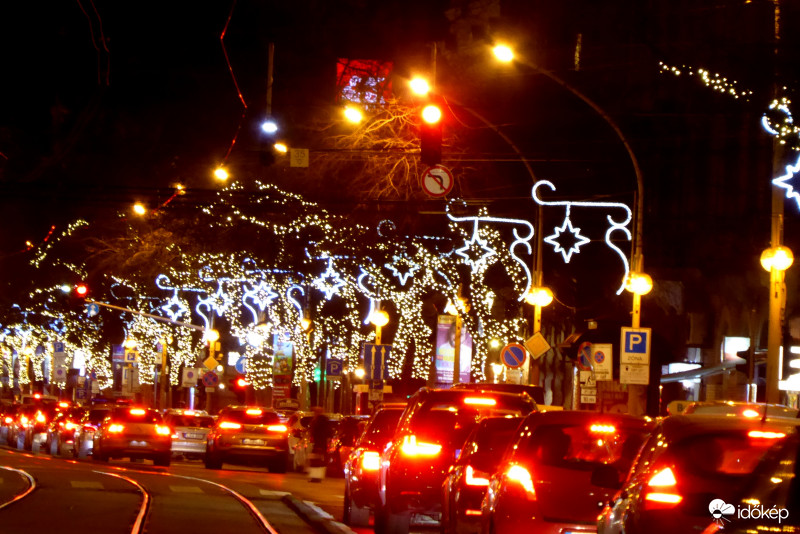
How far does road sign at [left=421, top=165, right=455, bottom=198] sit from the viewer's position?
27422 millimetres

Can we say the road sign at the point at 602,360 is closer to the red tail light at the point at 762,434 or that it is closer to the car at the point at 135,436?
the car at the point at 135,436

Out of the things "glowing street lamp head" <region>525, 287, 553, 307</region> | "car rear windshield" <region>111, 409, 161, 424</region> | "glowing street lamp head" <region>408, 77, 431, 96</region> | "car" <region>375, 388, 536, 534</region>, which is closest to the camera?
"car" <region>375, 388, 536, 534</region>

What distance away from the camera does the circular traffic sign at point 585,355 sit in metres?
29.1

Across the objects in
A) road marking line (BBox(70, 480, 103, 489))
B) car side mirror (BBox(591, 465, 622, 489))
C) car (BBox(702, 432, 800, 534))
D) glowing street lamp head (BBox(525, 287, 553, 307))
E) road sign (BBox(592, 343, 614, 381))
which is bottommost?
road marking line (BBox(70, 480, 103, 489))

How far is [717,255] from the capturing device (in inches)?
1508

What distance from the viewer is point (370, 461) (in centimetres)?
1744

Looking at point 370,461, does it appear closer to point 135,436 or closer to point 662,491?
point 662,491

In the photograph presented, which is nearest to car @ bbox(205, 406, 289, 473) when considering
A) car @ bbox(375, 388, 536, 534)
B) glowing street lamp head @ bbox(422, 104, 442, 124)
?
glowing street lamp head @ bbox(422, 104, 442, 124)

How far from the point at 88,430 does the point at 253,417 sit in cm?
576

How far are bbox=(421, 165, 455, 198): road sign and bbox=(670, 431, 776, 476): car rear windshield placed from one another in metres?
18.6

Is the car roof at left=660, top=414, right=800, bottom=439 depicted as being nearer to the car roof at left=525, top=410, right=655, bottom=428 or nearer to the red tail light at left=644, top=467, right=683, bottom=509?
the red tail light at left=644, top=467, right=683, bottom=509

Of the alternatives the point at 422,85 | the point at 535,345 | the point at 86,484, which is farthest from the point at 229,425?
the point at 422,85

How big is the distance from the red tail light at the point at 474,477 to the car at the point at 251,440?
20.9 m

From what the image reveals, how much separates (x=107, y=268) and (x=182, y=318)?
39.3 ft
